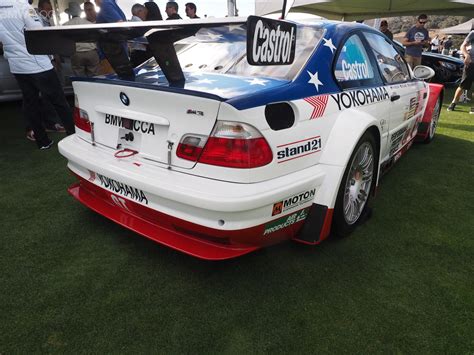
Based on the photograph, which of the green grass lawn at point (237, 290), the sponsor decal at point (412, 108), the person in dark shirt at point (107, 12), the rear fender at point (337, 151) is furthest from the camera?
the person in dark shirt at point (107, 12)

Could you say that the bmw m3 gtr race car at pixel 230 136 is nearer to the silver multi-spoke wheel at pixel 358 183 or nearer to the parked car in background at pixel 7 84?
the silver multi-spoke wheel at pixel 358 183

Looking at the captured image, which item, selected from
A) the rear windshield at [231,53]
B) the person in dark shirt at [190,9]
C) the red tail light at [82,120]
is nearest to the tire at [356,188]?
the rear windshield at [231,53]

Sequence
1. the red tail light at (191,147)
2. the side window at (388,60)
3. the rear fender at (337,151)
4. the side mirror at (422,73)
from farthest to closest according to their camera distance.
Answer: the side mirror at (422,73), the side window at (388,60), the rear fender at (337,151), the red tail light at (191,147)

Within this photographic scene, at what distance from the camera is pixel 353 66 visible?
7.90ft

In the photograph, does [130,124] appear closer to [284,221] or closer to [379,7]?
[284,221]

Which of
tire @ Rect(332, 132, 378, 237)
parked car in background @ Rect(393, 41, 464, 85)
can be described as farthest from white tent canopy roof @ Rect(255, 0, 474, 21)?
tire @ Rect(332, 132, 378, 237)

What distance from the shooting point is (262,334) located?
1.66 m

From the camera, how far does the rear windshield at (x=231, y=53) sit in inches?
74.4

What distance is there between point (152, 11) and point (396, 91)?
471cm

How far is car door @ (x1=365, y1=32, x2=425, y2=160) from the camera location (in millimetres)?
2834

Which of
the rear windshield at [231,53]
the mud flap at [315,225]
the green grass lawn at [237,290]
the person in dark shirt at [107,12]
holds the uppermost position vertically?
the person in dark shirt at [107,12]

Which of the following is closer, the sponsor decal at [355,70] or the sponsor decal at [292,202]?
the sponsor decal at [292,202]

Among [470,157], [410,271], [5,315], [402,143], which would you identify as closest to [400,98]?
[402,143]

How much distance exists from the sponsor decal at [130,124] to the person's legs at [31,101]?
8.05 ft
